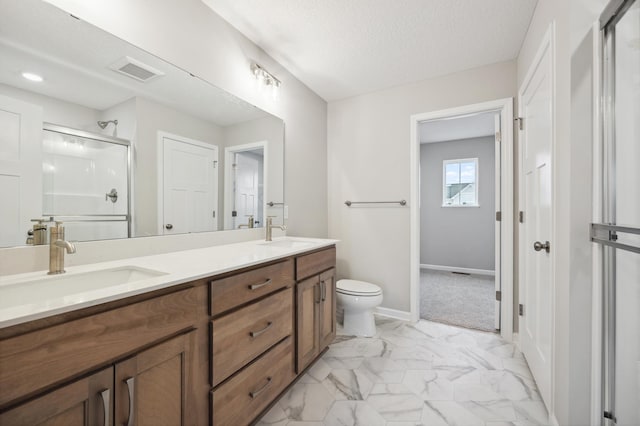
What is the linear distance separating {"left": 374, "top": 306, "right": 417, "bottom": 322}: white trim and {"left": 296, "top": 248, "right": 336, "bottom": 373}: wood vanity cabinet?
0.93 meters

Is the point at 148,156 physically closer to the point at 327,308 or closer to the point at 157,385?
the point at 157,385

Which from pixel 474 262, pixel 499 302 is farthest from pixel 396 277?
Result: pixel 474 262

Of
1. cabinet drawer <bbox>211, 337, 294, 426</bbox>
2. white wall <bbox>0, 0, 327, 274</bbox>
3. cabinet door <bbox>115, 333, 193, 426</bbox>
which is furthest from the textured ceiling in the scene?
cabinet drawer <bbox>211, 337, 294, 426</bbox>

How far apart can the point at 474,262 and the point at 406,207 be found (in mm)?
2754

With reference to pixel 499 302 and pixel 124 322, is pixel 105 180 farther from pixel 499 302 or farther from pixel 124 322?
pixel 499 302

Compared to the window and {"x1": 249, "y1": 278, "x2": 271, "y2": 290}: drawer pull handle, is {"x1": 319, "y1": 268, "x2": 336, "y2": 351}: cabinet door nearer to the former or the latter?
{"x1": 249, "y1": 278, "x2": 271, "y2": 290}: drawer pull handle

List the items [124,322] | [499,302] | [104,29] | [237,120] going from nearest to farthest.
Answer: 1. [124,322]
2. [104,29]
3. [237,120]
4. [499,302]

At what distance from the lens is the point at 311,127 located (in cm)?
281

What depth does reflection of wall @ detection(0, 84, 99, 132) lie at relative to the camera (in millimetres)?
1009

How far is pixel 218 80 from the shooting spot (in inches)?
69.5

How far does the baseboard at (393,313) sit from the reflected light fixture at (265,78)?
2334mm

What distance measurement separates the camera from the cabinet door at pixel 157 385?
81 cm

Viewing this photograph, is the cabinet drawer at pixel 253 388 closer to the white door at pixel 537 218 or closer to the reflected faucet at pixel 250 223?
the reflected faucet at pixel 250 223

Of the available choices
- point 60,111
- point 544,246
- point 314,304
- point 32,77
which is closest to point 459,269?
point 544,246
